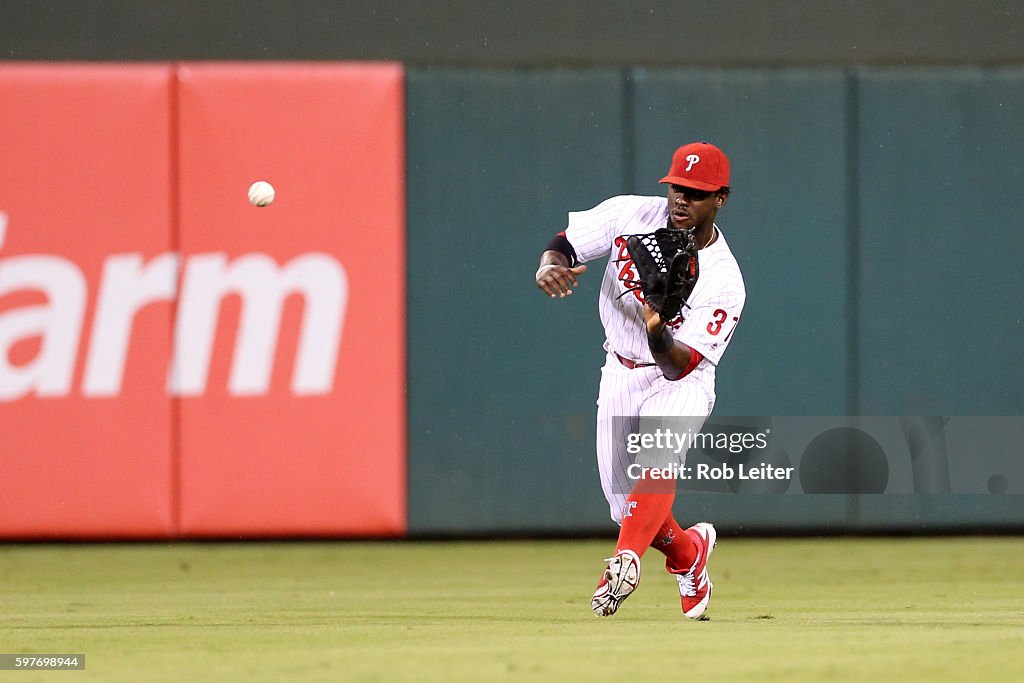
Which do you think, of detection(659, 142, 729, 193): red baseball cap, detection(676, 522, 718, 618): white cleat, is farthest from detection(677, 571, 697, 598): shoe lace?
detection(659, 142, 729, 193): red baseball cap

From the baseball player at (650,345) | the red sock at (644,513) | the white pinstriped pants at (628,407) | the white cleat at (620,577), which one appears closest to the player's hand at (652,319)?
the baseball player at (650,345)

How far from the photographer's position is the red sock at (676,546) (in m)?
5.17

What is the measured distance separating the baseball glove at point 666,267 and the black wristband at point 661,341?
0.08 m

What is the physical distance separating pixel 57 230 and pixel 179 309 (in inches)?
25.4

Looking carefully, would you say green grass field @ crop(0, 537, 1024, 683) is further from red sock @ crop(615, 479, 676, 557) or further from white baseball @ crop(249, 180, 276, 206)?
white baseball @ crop(249, 180, 276, 206)

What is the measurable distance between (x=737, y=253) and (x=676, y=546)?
2.70m

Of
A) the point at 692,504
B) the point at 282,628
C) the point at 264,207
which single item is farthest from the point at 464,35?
the point at 282,628

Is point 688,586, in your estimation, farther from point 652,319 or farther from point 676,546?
point 652,319

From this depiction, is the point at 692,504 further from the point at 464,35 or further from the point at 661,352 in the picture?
the point at 661,352

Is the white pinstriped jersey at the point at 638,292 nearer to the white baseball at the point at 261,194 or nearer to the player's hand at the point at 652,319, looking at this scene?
the player's hand at the point at 652,319

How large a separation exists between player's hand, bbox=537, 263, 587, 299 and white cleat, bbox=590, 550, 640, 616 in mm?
776

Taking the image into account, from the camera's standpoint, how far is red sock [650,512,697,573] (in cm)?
517

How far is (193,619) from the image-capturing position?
17.1 ft

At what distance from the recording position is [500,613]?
5.45 m
